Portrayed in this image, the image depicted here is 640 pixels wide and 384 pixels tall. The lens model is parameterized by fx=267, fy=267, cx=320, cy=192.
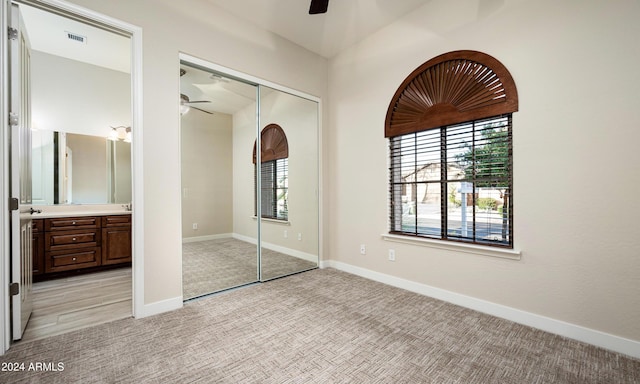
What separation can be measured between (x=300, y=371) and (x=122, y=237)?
369 centimetres

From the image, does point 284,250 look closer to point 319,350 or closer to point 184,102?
point 319,350

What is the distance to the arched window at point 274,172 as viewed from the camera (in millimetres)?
3543

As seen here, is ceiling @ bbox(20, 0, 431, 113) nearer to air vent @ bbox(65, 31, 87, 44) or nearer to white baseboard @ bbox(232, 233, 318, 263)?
air vent @ bbox(65, 31, 87, 44)

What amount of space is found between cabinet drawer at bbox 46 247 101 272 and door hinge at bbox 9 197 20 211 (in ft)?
6.59

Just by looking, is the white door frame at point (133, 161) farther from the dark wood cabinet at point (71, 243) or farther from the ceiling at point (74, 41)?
the dark wood cabinet at point (71, 243)

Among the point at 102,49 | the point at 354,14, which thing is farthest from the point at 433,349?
the point at 102,49

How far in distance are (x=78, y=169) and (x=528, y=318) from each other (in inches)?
232

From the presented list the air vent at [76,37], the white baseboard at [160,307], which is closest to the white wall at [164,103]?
the white baseboard at [160,307]

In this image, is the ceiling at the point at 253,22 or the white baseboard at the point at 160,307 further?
the ceiling at the point at 253,22

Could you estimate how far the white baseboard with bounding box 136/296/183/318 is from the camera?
244 cm

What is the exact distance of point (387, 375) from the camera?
1.67m

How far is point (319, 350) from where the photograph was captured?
1.94 m

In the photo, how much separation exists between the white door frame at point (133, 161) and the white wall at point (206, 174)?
1.49 feet

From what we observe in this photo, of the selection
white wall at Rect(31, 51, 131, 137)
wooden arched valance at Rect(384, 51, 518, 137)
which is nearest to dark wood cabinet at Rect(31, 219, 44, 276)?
white wall at Rect(31, 51, 131, 137)
